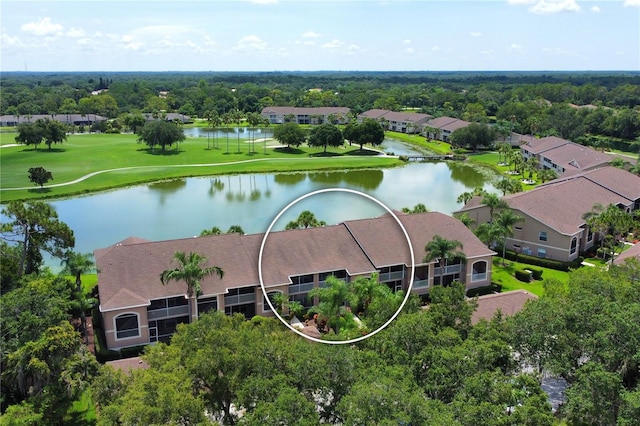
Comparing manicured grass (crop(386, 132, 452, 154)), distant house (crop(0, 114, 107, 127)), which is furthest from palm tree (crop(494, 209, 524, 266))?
distant house (crop(0, 114, 107, 127))

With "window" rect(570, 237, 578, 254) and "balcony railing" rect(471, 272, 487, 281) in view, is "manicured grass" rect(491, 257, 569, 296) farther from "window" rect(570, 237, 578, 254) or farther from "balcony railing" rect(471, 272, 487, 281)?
"window" rect(570, 237, 578, 254)

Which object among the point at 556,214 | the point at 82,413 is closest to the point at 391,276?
the point at 82,413

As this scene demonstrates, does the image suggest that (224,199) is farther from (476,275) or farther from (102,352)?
(102,352)

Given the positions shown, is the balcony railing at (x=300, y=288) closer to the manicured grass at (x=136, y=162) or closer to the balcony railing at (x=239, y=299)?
the balcony railing at (x=239, y=299)

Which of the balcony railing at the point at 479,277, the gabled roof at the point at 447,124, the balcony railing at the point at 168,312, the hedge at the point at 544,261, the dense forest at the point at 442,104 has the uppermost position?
the dense forest at the point at 442,104

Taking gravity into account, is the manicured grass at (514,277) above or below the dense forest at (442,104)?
below

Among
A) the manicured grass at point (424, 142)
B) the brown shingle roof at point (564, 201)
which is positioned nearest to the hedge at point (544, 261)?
the brown shingle roof at point (564, 201)

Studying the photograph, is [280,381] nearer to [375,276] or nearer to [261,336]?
[261,336]
